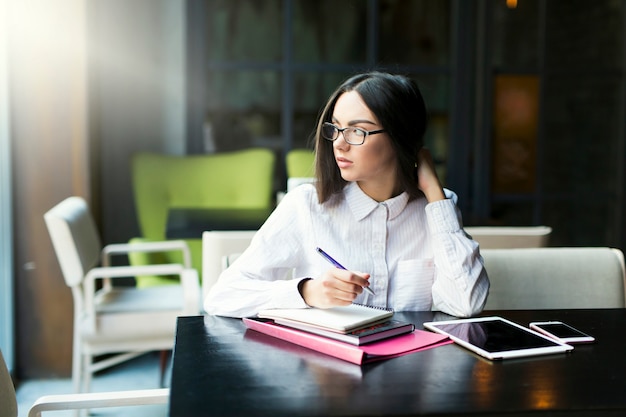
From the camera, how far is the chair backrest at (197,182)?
4430 mm

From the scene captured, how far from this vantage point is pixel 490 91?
4.81 metres

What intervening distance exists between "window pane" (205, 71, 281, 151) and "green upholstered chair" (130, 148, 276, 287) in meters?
0.22

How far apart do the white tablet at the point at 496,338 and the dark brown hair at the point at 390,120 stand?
1.40 ft

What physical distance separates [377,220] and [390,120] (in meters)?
0.24

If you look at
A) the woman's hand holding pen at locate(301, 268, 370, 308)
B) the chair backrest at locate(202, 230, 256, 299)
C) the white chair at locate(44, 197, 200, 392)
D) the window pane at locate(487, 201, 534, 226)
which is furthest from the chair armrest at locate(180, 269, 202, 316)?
the window pane at locate(487, 201, 534, 226)

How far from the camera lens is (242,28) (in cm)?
469

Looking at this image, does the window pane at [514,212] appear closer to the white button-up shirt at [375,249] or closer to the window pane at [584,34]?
the window pane at [584,34]

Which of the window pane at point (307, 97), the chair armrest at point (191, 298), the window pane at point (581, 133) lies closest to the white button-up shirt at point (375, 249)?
the chair armrest at point (191, 298)

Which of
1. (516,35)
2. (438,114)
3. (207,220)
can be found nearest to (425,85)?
(438,114)

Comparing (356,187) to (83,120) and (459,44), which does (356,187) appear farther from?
(459,44)

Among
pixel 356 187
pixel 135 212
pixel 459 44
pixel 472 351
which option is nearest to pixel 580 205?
pixel 459 44

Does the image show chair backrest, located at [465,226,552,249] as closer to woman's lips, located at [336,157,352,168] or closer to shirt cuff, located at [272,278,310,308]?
woman's lips, located at [336,157,352,168]

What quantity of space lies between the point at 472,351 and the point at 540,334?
0.65 feet

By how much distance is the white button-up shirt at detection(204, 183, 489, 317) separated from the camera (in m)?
1.90
